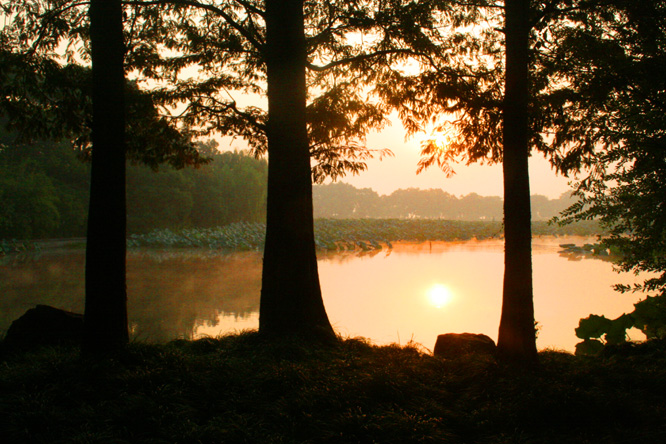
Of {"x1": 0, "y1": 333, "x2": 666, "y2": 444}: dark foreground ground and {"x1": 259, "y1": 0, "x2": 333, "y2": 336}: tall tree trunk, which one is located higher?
{"x1": 259, "y1": 0, "x2": 333, "y2": 336}: tall tree trunk

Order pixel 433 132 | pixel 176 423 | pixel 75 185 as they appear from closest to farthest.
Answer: pixel 176 423 < pixel 433 132 < pixel 75 185

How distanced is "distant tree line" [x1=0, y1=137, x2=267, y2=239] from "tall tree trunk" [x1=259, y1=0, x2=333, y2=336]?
52.1 ft

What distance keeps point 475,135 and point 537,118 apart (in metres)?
0.87

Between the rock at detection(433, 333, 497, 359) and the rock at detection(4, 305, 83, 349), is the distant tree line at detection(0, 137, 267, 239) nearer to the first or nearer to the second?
the rock at detection(4, 305, 83, 349)

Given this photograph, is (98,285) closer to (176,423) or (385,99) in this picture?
(176,423)

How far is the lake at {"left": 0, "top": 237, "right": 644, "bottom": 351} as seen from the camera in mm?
9484

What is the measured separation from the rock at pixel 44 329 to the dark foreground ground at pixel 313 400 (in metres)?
0.41

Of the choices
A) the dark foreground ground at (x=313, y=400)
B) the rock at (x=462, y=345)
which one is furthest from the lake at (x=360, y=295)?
the dark foreground ground at (x=313, y=400)

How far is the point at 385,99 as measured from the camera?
8414 mm

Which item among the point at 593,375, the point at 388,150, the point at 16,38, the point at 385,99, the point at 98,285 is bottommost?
the point at 593,375

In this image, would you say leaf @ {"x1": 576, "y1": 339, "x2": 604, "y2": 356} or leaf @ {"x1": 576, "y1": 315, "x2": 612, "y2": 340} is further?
leaf @ {"x1": 576, "y1": 315, "x2": 612, "y2": 340}

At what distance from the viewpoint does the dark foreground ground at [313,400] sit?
347 cm

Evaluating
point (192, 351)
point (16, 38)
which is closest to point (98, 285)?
point (192, 351)

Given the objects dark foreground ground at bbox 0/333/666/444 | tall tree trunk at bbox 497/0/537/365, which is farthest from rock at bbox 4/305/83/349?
tall tree trunk at bbox 497/0/537/365
